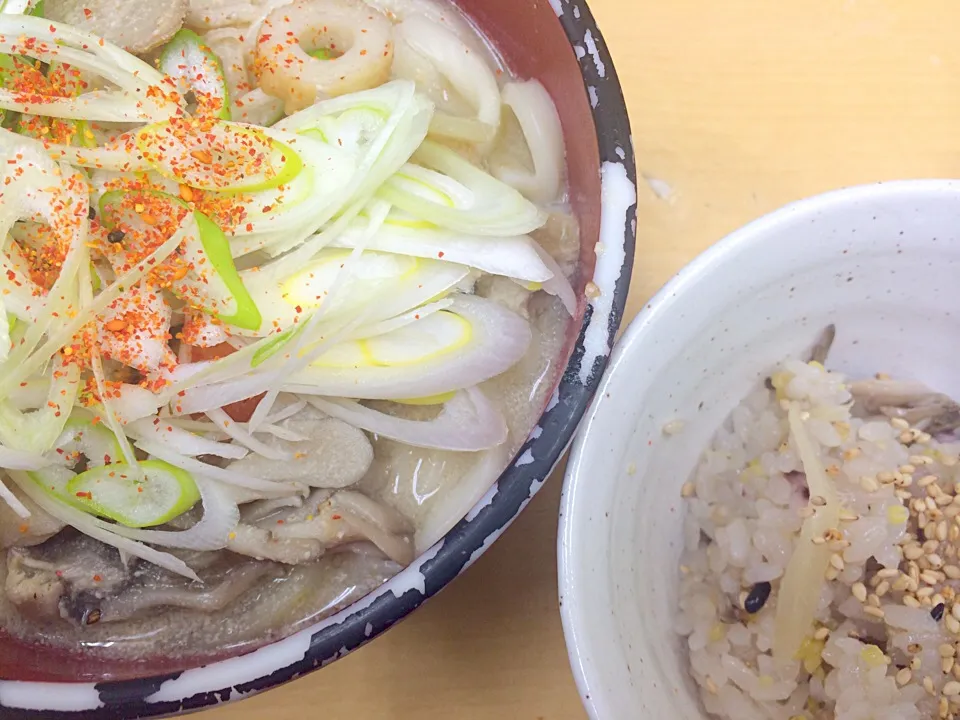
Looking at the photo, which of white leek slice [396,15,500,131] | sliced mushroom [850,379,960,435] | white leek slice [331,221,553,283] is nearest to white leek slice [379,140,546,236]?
white leek slice [331,221,553,283]

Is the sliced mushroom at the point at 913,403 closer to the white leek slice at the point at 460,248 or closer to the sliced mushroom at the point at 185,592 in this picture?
the white leek slice at the point at 460,248

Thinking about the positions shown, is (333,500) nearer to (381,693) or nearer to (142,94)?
(381,693)

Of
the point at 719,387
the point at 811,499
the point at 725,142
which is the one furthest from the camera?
the point at 725,142

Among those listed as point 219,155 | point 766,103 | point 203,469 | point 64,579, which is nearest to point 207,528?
point 203,469

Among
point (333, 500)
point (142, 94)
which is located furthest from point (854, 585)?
point (142, 94)

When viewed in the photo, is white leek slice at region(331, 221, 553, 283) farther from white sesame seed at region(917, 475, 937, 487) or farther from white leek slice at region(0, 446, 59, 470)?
white sesame seed at region(917, 475, 937, 487)

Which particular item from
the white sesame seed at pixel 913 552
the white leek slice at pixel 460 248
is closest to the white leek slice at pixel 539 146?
the white leek slice at pixel 460 248
